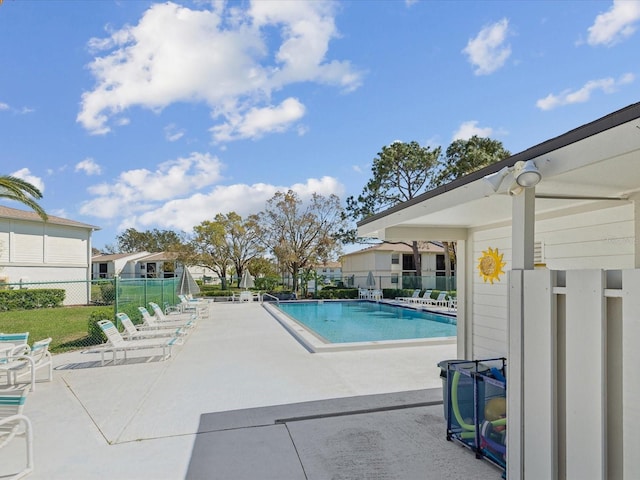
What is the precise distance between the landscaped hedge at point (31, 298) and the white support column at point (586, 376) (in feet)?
74.5

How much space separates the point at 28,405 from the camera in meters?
5.49

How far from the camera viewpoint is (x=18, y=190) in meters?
12.1

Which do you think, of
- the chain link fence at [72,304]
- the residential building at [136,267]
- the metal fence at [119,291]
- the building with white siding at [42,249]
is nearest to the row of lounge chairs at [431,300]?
the metal fence at [119,291]

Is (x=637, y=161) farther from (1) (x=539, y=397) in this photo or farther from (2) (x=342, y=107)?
(2) (x=342, y=107)

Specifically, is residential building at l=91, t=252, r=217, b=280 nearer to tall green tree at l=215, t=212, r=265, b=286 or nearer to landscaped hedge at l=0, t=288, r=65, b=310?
tall green tree at l=215, t=212, r=265, b=286

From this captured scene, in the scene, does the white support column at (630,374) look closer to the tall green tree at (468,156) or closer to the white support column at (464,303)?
the white support column at (464,303)

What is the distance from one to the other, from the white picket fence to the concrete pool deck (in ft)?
3.63

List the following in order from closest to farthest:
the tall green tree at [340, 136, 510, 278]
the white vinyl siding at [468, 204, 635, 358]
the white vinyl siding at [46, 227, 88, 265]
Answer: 1. the white vinyl siding at [468, 204, 635, 358]
2. the white vinyl siding at [46, 227, 88, 265]
3. the tall green tree at [340, 136, 510, 278]

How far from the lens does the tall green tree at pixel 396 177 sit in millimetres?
29672

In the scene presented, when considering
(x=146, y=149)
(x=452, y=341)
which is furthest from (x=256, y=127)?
(x=452, y=341)

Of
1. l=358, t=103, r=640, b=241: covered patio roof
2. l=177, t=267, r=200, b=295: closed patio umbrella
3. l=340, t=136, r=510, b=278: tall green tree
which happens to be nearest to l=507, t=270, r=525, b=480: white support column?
l=358, t=103, r=640, b=241: covered patio roof

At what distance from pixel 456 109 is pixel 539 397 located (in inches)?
451

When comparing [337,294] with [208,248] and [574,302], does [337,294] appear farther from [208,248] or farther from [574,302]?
[574,302]

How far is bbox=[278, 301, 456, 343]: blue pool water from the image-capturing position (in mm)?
12914
